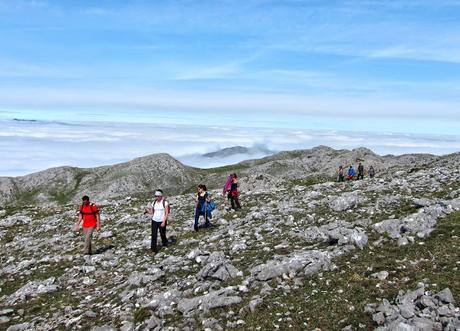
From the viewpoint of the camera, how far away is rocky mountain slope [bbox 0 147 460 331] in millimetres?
11992

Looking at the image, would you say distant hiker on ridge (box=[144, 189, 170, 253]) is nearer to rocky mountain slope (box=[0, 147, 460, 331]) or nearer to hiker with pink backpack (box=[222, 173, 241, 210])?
rocky mountain slope (box=[0, 147, 460, 331])

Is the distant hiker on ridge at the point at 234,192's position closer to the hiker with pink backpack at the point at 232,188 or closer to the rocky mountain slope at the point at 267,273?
the hiker with pink backpack at the point at 232,188

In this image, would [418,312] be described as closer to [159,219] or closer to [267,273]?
[267,273]

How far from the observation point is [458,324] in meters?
10.2

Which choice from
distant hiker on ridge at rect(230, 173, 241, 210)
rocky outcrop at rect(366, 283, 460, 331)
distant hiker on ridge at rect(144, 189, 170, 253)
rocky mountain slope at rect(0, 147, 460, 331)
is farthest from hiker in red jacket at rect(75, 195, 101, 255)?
rocky outcrop at rect(366, 283, 460, 331)

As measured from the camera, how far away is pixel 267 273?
14.6 meters

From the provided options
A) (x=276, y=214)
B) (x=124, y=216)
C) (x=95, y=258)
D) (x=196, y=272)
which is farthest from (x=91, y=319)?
(x=124, y=216)

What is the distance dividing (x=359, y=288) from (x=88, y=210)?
1495cm

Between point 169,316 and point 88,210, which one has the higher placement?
point 88,210

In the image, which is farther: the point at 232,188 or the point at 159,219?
the point at 232,188

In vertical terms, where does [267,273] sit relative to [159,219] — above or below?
below

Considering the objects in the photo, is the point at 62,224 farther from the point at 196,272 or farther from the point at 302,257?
the point at 302,257

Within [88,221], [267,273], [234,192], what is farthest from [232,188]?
[267,273]

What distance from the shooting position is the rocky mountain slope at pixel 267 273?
1199 cm
